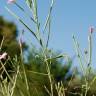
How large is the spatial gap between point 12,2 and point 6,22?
18278mm

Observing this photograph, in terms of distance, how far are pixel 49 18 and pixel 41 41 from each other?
0.13 m

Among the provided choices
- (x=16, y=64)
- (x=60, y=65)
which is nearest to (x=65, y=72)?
(x=60, y=65)

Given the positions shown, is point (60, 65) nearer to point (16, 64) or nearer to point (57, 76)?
point (57, 76)

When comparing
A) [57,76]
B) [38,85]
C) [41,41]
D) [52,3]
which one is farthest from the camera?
[57,76]

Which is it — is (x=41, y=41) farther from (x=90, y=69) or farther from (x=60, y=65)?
(x=60, y=65)

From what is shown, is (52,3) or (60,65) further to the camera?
(60,65)

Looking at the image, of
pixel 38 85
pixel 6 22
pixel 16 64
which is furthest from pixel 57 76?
pixel 6 22

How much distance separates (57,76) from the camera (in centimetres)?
868

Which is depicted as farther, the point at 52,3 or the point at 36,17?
the point at 52,3

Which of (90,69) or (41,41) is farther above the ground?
(41,41)

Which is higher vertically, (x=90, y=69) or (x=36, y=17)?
(x=36, y=17)

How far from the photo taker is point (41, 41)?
1.48 metres

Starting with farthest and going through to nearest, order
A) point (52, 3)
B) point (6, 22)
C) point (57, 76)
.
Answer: point (6, 22), point (57, 76), point (52, 3)

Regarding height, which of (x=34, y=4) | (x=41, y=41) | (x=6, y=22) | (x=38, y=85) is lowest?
(x=6, y=22)
